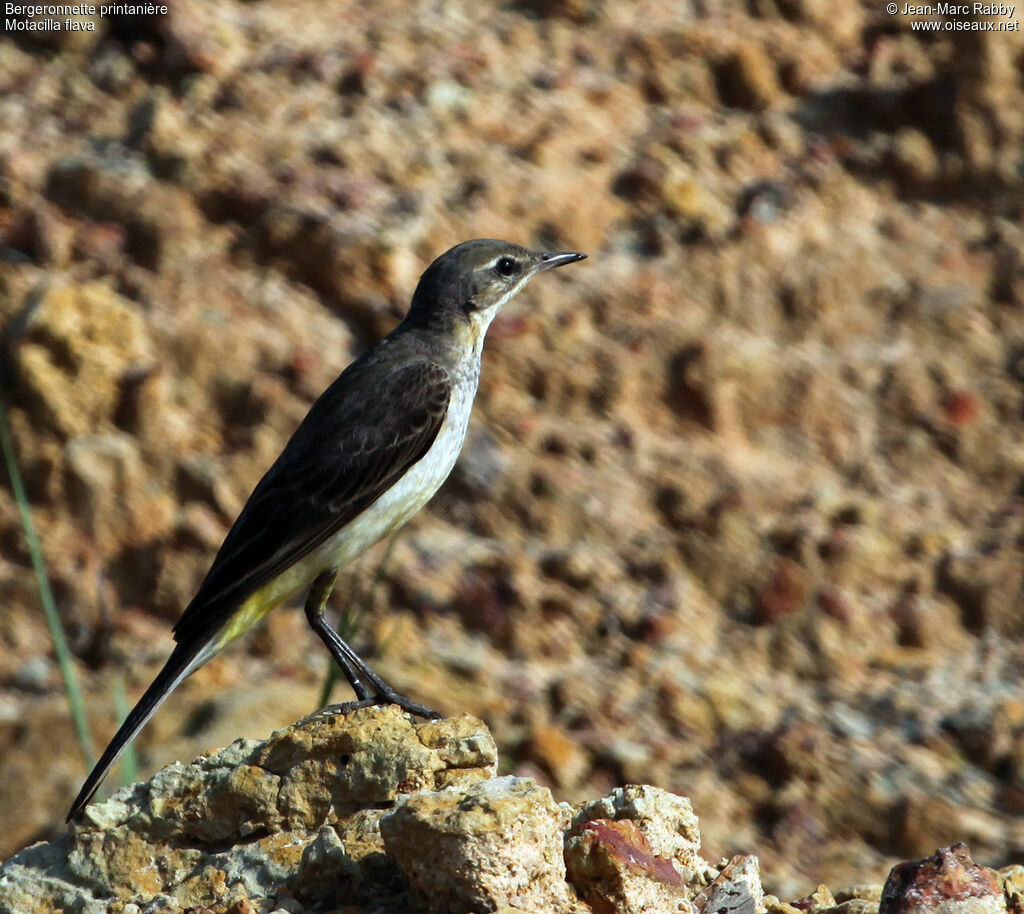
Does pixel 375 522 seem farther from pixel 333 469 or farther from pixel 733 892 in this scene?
pixel 733 892

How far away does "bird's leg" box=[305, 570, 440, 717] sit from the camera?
20.2 ft

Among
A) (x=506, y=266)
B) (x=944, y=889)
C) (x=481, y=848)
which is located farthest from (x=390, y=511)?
(x=944, y=889)

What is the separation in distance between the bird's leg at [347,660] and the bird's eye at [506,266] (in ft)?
5.95

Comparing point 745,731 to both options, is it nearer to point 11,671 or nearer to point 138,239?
point 11,671

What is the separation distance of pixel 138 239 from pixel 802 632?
18.0ft

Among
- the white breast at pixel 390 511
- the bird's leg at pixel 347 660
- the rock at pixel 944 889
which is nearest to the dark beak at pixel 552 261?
the white breast at pixel 390 511

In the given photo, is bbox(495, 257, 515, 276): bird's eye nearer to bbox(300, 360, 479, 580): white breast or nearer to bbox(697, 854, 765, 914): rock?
bbox(300, 360, 479, 580): white breast

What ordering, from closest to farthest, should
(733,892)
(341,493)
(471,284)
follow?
(733,892)
(341,493)
(471,284)

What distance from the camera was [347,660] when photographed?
21.3ft

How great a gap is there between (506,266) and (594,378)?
3.27 metres

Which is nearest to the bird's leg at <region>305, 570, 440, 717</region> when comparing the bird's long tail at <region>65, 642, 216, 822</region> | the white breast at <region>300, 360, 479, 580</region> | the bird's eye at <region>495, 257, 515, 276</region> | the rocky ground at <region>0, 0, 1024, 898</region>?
the white breast at <region>300, 360, 479, 580</region>

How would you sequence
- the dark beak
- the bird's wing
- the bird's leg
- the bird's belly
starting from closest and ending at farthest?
the bird's leg → the bird's wing → the bird's belly → the dark beak

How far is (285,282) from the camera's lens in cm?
1103

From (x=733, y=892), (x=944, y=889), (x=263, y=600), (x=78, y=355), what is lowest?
(x=78, y=355)
